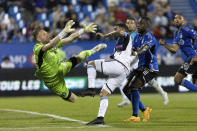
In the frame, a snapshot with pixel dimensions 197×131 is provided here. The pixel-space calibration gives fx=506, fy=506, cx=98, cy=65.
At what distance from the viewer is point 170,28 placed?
80.8ft

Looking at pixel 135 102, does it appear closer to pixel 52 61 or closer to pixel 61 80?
pixel 61 80

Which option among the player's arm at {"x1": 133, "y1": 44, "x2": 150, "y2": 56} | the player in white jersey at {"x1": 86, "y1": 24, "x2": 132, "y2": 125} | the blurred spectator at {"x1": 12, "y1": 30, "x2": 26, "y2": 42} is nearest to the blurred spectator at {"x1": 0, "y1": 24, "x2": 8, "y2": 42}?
the blurred spectator at {"x1": 12, "y1": 30, "x2": 26, "y2": 42}

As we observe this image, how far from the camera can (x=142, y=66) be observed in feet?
37.0

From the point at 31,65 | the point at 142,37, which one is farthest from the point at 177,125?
the point at 31,65

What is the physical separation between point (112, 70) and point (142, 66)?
3.35 feet

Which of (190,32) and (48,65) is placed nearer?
(48,65)

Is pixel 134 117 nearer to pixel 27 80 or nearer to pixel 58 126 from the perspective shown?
pixel 58 126

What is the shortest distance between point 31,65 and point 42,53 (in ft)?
38.1

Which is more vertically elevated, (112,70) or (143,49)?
(143,49)

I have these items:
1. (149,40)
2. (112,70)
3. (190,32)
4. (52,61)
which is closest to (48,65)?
(52,61)

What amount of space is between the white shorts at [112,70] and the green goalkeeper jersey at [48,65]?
3.13ft

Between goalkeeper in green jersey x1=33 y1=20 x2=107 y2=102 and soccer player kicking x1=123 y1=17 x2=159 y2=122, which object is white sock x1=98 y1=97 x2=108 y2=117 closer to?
soccer player kicking x1=123 y1=17 x2=159 y2=122

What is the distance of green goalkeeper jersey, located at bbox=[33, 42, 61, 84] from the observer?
35.2 feet

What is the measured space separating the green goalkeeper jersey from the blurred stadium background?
8.33 meters
